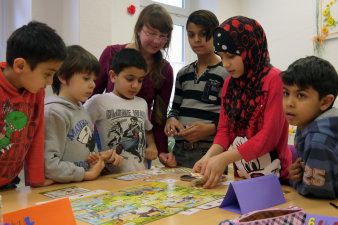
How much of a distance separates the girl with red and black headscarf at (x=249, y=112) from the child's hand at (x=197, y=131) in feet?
0.67

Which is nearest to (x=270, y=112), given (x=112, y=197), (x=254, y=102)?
(x=254, y=102)

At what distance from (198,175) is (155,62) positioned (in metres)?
0.74

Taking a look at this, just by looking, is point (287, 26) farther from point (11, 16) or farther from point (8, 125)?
point (8, 125)

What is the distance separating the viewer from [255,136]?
119cm

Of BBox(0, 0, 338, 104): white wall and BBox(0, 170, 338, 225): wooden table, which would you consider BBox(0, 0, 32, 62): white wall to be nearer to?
BBox(0, 0, 338, 104): white wall

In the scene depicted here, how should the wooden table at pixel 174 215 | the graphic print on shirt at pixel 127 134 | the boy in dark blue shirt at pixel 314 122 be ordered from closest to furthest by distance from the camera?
the wooden table at pixel 174 215 → the boy in dark blue shirt at pixel 314 122 → the graphic print on shirt at pixel 127 134

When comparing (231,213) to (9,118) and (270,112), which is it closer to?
(270,112)

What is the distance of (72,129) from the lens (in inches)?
51.3

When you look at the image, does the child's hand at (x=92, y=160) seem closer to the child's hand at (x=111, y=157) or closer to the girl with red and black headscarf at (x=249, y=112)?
the child's hand at (x=111, y=157)

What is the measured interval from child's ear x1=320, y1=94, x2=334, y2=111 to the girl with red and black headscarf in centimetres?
16

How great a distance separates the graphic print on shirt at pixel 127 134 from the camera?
4.92ft

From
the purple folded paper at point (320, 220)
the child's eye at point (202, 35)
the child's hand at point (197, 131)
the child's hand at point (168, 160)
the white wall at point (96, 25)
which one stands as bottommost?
the child's hand at point (168, 160)

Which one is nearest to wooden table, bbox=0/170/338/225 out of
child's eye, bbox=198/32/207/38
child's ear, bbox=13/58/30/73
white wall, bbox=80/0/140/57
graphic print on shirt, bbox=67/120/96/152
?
graphic print on shirt, bbox=67/120/96/152

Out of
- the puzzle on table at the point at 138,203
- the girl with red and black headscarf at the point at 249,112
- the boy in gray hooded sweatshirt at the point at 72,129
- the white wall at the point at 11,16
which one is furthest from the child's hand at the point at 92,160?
the white wall at the point at 11,16
